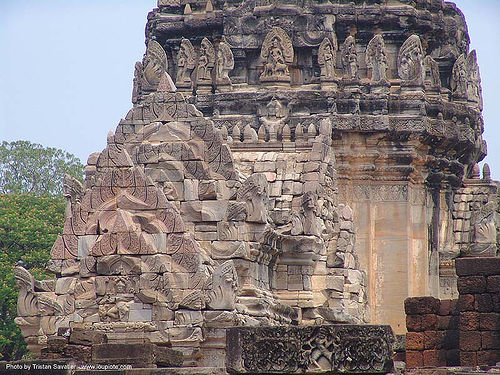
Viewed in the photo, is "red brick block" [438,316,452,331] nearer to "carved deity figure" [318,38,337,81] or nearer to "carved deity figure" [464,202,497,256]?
"carved deity figure" [318,38,337,81]

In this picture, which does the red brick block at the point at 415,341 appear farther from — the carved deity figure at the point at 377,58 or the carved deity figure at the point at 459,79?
the carved deity figure at the point at 459,79

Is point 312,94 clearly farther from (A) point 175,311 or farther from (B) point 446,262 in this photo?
(A) point 175,311

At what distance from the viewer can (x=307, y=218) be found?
38.7 m

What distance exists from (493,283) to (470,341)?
87cm

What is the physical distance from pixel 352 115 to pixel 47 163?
32755mm

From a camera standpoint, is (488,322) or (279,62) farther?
(279,62)

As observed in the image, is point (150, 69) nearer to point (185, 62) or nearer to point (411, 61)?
point (185, 62)

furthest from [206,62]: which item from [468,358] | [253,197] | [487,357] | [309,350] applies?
[309,350]

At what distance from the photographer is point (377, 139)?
4866 centimetres

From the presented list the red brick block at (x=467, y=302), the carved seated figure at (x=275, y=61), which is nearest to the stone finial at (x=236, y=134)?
the carved seated figure at (x=275, y=61)

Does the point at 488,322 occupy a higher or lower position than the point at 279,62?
lower

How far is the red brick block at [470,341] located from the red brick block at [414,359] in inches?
53.7

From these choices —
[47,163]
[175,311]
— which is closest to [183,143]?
[175,311]

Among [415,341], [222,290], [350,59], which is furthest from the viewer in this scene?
[350,59]
